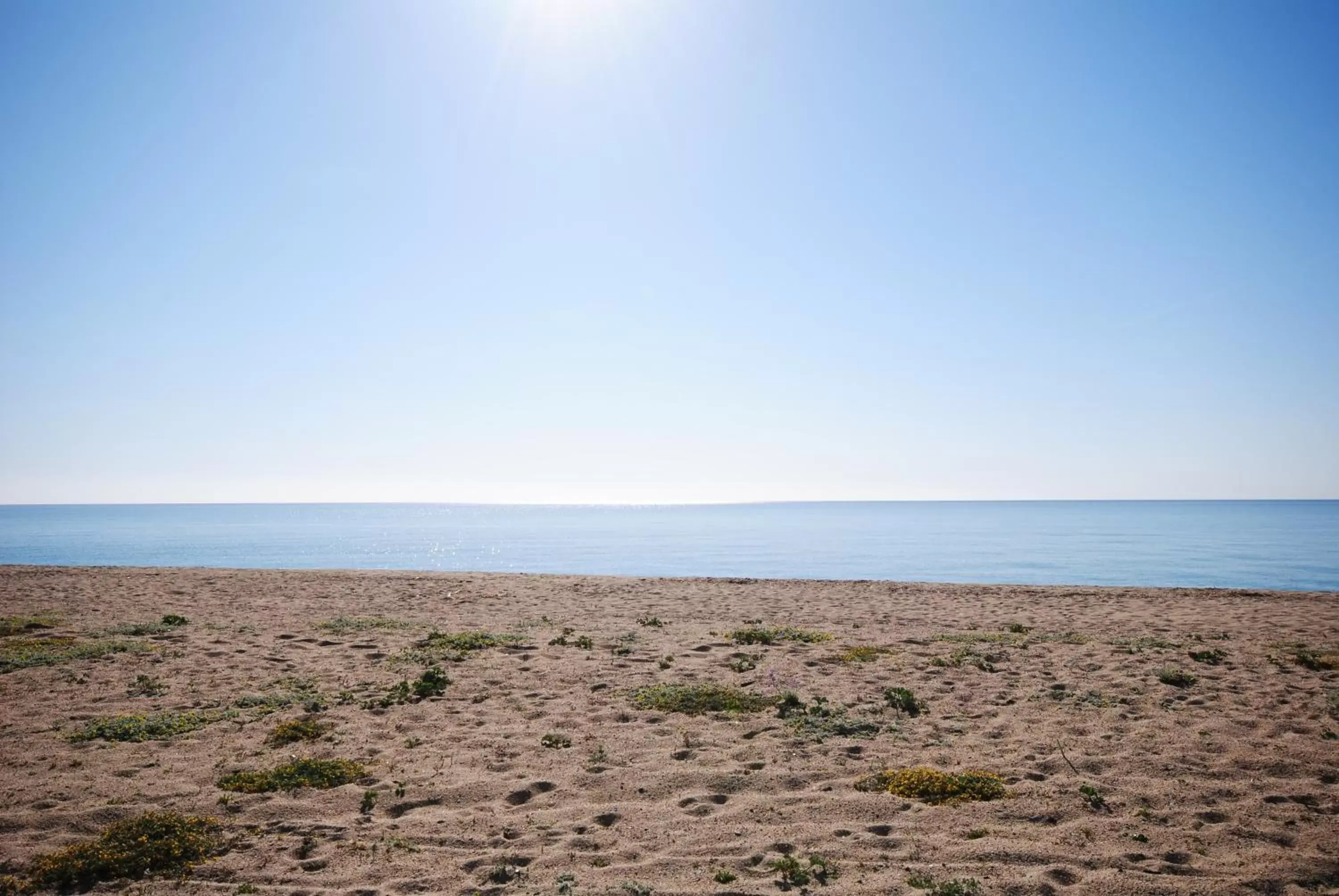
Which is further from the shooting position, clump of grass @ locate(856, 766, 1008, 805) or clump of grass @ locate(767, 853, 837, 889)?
clump of grass @ locate(856, 766, 1008, 805)

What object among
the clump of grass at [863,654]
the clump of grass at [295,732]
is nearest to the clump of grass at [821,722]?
the clump of grass at [863,654]

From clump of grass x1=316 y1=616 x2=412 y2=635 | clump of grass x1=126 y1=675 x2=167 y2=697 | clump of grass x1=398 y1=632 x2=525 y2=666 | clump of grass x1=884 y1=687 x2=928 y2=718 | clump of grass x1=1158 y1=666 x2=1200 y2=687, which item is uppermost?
clump of grass x1=1158 y1=666 x2=1200 y2=687

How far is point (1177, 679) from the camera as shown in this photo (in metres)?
12.6

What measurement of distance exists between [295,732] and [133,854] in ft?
11.4

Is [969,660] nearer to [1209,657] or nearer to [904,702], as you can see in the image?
[904,702]

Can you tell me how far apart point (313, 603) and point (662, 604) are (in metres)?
11.7

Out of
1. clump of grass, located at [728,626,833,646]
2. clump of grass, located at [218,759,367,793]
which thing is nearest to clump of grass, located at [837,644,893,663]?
clump of grass, located at [728,626,833,646]

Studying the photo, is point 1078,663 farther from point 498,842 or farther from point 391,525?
point 391,525

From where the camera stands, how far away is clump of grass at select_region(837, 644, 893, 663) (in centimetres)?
1480

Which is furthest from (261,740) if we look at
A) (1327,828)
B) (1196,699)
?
(1196,699)

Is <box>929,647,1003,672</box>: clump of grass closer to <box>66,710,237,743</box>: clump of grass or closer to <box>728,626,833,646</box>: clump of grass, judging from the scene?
<box>728,626,833,646</box>: clump of grass

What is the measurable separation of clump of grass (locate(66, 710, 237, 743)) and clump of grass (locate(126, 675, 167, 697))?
1.28m

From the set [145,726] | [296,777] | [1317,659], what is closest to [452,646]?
[145,726]

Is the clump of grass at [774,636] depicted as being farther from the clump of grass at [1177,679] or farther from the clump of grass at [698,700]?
the clump of grass at [1177,679]
